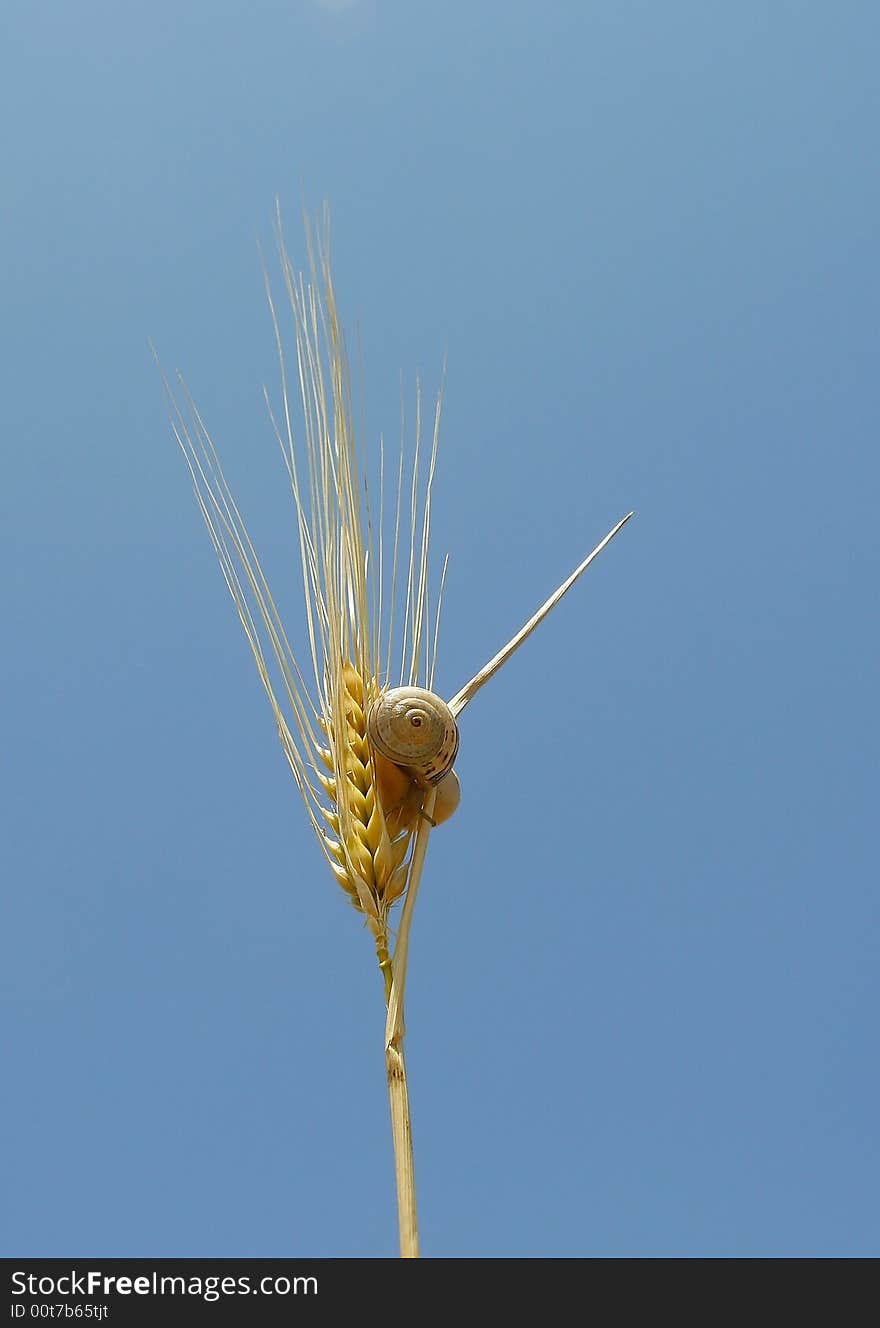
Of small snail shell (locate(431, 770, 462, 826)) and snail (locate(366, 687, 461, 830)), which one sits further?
small snail shell (locate(431, 770, 462, 826))

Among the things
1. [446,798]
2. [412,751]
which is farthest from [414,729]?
[446,798]

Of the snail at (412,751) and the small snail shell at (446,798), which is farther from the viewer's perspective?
the small snail shell at (446,798)

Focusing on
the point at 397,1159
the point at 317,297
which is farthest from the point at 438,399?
the point at 397,1159

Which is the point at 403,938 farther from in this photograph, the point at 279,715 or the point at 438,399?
the point at 438,399

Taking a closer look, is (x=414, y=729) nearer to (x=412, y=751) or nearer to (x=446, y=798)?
(x=412, y=751)

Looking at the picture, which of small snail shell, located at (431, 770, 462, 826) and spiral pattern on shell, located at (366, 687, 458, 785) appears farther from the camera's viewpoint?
small snail shell, located at (431, 770, 462, 826)

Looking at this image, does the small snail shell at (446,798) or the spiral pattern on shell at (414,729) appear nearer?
the spiral pattern on shell at (414,729)
